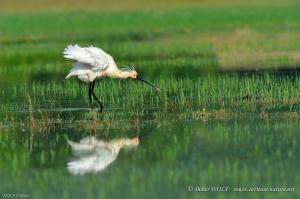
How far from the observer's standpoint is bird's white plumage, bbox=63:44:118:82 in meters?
16.1

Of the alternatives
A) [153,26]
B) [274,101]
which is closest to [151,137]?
[274,101]

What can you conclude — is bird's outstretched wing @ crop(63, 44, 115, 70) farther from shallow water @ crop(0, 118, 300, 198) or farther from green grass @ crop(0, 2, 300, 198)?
shallow water @ crop(0, 118, 300, 198)

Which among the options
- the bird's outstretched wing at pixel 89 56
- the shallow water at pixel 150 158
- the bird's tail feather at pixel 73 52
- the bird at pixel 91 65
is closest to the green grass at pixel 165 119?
the shallow water at pixel 150 158

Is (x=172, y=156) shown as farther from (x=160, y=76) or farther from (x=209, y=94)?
(x=160, y=76)

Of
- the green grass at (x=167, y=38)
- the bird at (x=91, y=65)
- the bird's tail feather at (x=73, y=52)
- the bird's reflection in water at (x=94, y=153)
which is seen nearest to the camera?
the bird's reflection in water at (x=94, y=153)

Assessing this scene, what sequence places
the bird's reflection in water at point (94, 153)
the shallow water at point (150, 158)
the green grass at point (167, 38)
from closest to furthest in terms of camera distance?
the shallow water at point (150, 158), the bird's reflection in water at point (94, 153), the green grass at point (167, 38)

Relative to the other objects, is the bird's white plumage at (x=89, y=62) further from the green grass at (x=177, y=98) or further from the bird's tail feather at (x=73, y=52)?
the green grass at (x=177, y=98)

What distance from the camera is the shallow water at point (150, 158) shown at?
10.8m

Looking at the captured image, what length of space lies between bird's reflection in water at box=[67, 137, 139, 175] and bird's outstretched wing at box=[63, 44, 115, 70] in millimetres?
2670

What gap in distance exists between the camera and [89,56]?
16297mm

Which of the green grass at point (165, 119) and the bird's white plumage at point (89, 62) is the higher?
the bird's white plumage at point (89, 62)

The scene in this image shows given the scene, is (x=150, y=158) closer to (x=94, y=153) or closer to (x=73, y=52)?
(x=94, y=153)

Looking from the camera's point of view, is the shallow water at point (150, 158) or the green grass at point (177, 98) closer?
the shallow water at point (150, 158)

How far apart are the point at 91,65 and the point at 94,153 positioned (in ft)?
13.9
